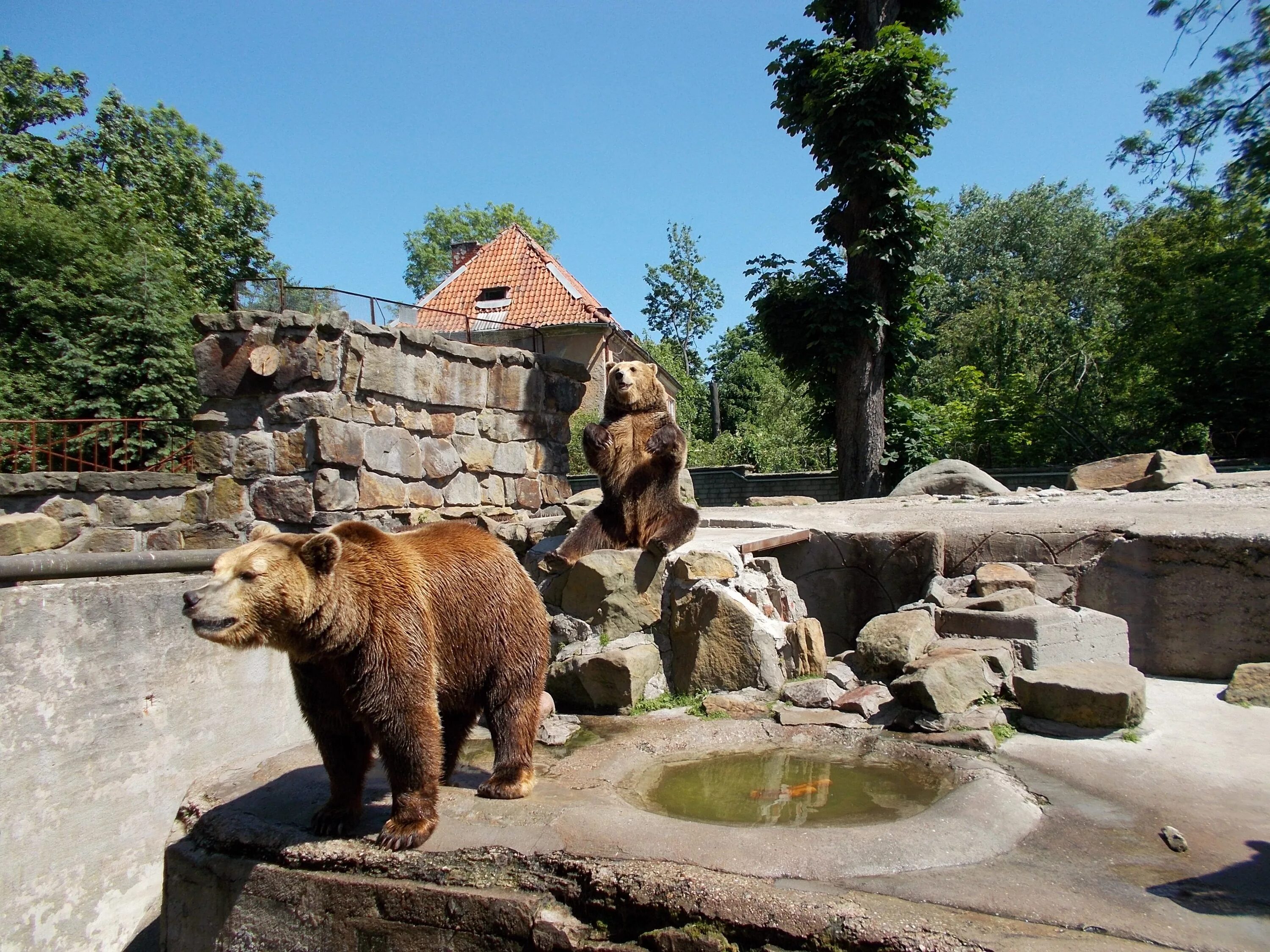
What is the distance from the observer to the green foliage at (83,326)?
54.9 ft

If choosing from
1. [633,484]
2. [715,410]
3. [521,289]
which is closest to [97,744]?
[633,484]

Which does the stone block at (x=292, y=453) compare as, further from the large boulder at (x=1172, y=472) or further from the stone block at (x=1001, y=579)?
the large boulder at (x=1172, y=472)

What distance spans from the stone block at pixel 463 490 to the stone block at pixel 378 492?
0.59 meters

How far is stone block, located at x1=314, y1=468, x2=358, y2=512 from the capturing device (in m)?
6.82

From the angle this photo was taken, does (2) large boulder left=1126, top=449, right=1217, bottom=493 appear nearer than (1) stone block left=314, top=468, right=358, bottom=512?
No

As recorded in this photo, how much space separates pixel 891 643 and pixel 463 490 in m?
4.80

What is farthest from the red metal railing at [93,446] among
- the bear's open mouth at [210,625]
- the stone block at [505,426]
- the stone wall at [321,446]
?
the bear's open mouth at [210,625]

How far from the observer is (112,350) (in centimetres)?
1714

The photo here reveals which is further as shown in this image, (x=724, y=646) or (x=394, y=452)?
(x=394, y=452)

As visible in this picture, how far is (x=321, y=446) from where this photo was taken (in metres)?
6.78

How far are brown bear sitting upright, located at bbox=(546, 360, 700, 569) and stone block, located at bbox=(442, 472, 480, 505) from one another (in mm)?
2521

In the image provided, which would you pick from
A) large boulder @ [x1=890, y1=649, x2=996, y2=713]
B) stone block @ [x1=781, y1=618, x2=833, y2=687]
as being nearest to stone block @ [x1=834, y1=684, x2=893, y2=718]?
large boulder @ [x1=890, y1=649, x2=996, y2=713]

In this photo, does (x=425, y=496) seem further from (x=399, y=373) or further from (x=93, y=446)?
(x=93, y=446)

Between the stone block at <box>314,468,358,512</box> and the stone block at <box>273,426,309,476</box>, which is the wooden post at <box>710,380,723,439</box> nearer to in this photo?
the stone block at <box>314,468,358,512</box>
